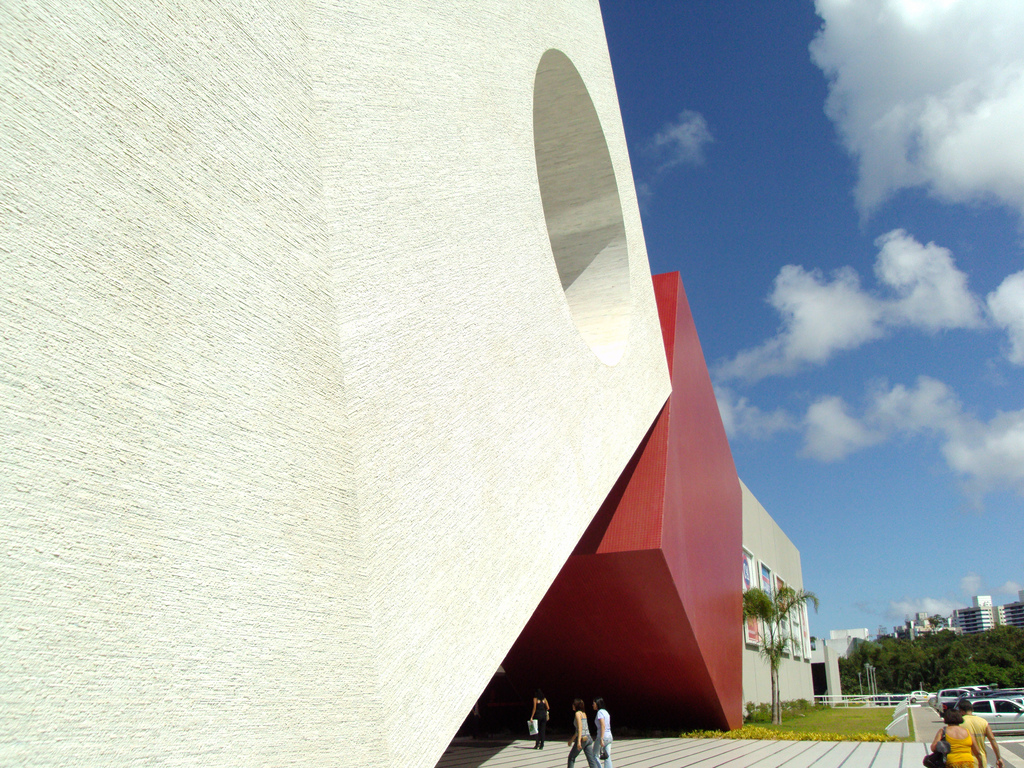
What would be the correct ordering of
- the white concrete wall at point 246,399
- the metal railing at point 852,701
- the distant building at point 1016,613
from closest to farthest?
1. the white concrete wall at point 246,399
2. the metal railing at point 852,701
3. the distant building at point 1016,613

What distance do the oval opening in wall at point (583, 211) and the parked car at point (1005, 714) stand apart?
51.7 feet

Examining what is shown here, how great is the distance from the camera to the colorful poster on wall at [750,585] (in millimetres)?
20161

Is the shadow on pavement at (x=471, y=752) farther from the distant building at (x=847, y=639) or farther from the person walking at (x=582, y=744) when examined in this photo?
the distant building at (x=847, y=639)

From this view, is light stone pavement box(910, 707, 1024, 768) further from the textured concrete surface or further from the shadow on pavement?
the shadow on pavement

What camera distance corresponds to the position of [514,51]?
7.82 m

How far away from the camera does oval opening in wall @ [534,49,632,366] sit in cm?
1079

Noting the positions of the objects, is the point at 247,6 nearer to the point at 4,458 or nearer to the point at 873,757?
the point at 4,458

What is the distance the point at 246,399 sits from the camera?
3.51 metres

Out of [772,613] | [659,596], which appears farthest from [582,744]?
[772,613]

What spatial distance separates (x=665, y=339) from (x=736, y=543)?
7588 mm

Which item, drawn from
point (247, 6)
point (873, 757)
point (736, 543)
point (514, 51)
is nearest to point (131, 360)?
point (247, 6)

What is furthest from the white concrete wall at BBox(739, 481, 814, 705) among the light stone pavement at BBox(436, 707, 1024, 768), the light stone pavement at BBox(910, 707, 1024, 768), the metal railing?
the light stone pavement at BBox(436, 707, 1024, 768)

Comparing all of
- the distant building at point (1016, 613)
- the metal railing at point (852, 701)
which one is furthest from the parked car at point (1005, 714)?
the distant building at point (1016, 613)

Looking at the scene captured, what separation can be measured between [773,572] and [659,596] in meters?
21.2
